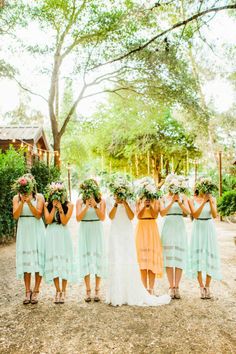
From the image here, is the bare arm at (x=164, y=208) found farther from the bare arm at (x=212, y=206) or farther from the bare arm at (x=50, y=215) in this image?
the bare arm at (x=50, y=215)

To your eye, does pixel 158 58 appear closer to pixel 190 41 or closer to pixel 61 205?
pixel 190 41

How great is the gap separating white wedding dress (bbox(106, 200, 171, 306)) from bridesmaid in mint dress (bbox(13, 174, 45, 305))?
106 centimetres

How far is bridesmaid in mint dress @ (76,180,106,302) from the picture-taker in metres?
5.63

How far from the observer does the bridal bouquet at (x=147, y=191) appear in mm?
5616

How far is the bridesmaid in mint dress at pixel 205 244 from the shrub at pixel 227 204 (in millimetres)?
13250

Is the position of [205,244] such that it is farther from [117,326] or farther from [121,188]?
[117,326]

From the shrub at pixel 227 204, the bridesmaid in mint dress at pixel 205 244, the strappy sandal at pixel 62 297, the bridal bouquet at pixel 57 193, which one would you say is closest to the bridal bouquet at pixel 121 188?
the bridal bouquet at pixel 57 193

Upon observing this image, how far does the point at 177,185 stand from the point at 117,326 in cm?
225

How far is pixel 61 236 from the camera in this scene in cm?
559

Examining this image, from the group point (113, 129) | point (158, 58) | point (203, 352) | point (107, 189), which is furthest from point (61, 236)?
point (113, 129)

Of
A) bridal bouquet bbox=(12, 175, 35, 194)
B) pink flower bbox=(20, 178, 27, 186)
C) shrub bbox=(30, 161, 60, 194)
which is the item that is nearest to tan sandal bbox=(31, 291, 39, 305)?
bridal bouquet bbox=(12, 175, 35, 194)

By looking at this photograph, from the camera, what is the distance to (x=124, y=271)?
5.40 meters

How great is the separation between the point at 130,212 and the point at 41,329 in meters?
2.02

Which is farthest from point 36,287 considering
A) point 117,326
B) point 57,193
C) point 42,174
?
point 42,174
